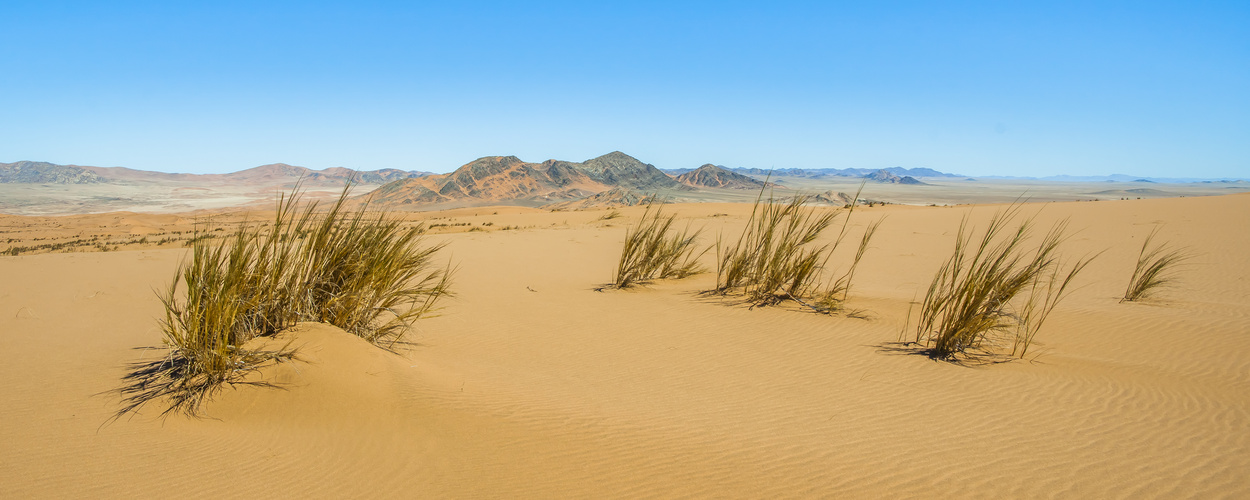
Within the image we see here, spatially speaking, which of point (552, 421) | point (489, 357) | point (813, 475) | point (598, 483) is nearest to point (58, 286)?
point (489, 357)

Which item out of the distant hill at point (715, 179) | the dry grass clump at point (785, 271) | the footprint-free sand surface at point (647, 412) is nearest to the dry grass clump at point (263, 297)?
the footprint-free sand surface at point (647, 412)

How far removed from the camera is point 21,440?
3209 millimetres

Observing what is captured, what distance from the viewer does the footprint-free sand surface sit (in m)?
3.03

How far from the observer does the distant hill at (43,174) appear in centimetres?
9594

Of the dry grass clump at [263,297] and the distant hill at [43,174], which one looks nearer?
the dry grass clump at [263,297]

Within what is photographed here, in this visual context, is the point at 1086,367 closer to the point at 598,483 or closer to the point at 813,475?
the point at 813,475

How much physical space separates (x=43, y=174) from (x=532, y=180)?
9199 cm

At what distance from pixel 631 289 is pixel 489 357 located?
366 cm

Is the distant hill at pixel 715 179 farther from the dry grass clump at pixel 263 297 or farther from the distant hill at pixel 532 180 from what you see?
the dry grass clump at pixel 263 297

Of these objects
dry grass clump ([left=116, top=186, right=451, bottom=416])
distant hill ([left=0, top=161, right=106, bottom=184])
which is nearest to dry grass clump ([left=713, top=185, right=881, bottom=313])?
dry grass clump ([left=116, top=186, right=451, bottom=416])

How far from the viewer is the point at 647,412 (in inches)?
154

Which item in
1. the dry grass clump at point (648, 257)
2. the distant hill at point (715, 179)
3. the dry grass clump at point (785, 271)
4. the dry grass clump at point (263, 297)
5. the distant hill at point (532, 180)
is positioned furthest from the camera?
the distant hill at point (715, 179)

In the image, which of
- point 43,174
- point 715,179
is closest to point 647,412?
point 715,179

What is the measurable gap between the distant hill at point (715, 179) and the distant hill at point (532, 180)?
9.24 m
